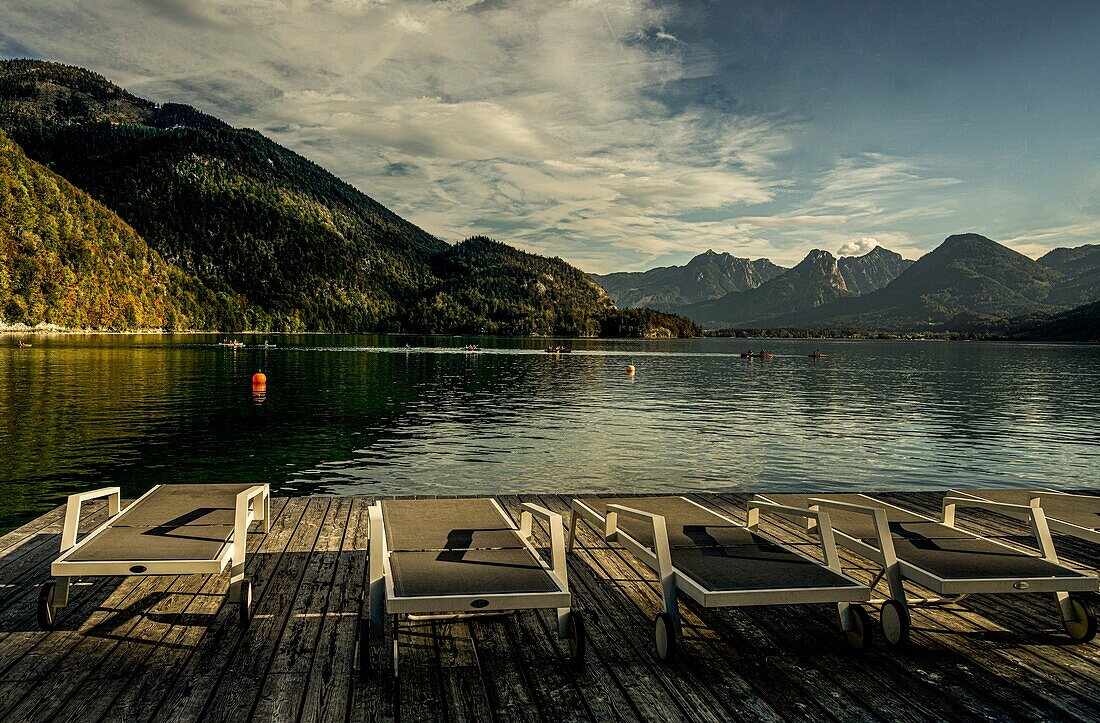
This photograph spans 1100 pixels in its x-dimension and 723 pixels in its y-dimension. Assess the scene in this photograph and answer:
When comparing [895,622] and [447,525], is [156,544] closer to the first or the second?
Result: [447,525]

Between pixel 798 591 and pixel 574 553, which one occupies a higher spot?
pixel 798 591

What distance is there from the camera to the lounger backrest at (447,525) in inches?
234

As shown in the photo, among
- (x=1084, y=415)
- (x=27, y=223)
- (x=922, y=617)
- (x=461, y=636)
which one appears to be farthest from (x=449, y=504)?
(x=27, y=223)

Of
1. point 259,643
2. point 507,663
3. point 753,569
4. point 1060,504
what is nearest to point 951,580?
point 753,569

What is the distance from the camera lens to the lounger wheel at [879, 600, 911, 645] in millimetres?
5199

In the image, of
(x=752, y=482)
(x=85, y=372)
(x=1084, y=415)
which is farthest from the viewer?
(x=85, y=372)

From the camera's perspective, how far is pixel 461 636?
544 centimetres

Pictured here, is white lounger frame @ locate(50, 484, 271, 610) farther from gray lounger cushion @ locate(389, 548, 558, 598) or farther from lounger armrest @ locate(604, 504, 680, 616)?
lounger armrest @ locate(604, 504, 680, 616)

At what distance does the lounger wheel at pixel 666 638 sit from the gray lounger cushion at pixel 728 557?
14.5 inches

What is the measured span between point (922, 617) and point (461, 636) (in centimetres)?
402

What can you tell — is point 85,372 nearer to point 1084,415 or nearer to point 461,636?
point 461,636

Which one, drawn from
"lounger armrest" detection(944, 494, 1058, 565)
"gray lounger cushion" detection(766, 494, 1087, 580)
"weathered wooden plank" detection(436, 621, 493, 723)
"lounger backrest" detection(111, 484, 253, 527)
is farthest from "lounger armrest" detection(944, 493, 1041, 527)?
"lounger backrest" detection(111, 484, 253, 527)

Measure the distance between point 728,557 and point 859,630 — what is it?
1.08m

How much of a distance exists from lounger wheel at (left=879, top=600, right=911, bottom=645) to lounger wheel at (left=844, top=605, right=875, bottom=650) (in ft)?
0.78
